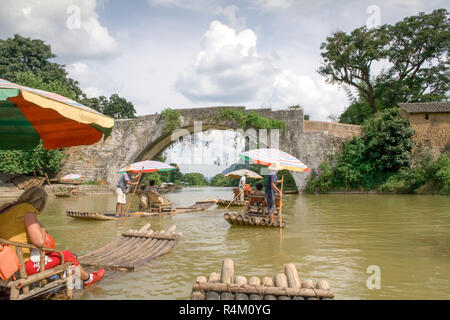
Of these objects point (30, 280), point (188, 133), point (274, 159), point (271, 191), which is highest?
point (188, 133)

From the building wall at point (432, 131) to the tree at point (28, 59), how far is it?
25.3 metres

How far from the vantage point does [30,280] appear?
288cm

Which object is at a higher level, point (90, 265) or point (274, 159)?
point (274, 159)

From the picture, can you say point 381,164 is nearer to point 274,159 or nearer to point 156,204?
point 156,204

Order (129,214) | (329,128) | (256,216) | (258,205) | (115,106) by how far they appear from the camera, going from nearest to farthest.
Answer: (256,216) < (258,205) < (129,214) < (329,128) < (115,106)

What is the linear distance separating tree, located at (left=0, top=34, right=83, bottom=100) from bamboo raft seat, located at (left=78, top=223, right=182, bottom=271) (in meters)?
26.3

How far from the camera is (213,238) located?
6.79 metres

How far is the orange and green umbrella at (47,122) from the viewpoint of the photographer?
2.96 metres

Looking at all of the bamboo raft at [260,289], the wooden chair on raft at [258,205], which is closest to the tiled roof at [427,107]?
the wooden chair on raft at [258,205]

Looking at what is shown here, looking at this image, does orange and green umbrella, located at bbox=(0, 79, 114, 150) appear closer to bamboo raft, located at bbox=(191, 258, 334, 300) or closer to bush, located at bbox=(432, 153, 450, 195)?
bamboo raft, located at bbox=(191, 258, 334, 300)

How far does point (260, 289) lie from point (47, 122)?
3.02m

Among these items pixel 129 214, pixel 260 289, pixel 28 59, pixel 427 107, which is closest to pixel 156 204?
pixel 129 214

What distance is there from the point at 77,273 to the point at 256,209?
5.49 m
